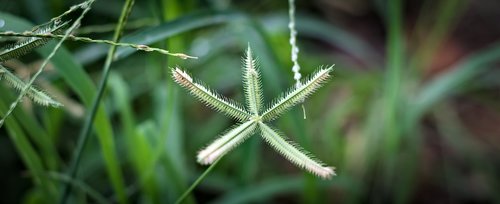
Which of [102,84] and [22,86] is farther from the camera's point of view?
[102,84]

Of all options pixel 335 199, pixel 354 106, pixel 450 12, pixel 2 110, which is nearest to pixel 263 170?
pixel 335 199

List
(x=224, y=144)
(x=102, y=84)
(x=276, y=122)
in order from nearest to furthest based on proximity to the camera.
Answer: (x=224, y=144), (x=102, y=84), (x=276, y=122)

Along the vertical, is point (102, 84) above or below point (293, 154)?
above

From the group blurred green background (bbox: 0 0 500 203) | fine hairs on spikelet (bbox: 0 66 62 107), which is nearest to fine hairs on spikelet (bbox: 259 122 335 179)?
Answer: fine hairs on spikelet (bbox: 0 66 62 107)

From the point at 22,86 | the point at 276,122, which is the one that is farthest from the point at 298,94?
the point at 276,122

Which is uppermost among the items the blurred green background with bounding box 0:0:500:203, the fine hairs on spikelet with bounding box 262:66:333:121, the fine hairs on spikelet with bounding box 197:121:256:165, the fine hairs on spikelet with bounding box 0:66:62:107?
→ the blurred green background with bounding box 0:0:500:203

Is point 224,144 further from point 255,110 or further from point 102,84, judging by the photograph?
point 102,84

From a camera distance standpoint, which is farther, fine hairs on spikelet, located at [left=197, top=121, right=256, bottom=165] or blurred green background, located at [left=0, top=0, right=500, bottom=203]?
blurred green background, located at [left=0, top=0, right=500, bottom=203]

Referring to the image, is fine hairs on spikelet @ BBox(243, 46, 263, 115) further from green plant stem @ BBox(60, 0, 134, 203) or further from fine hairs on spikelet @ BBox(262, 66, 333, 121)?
green plant stem @ BBox(60, 0, 134, 203)
